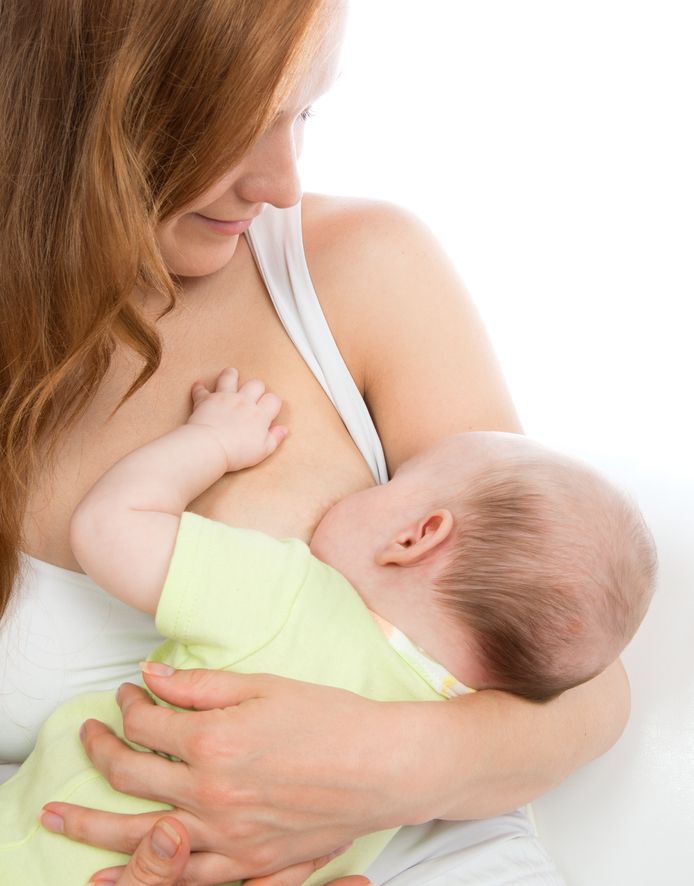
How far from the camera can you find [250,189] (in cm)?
131

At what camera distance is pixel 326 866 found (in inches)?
52.2

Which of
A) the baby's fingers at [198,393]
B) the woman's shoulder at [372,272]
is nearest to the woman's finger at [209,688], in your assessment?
the baby's fingers at [198,393]

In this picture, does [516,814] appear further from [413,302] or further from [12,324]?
[12,324]

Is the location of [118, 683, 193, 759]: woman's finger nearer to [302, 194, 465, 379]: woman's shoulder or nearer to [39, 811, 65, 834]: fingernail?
[39, 811, 65, 834]: fingernail

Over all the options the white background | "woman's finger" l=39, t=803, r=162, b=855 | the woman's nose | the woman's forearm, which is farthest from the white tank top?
the white background

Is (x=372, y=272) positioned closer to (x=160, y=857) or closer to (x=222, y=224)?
(x=222, y=224)

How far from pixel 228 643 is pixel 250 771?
0.14 meters

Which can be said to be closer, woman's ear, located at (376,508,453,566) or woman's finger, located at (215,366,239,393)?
woman's ear, located at (376,508,453,566)

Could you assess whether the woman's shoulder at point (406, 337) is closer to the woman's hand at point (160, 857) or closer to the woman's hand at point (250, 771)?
the woman's hand at point (250, 771)

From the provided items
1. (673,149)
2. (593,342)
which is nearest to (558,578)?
(593,342)

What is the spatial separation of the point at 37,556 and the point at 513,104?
1361 mm

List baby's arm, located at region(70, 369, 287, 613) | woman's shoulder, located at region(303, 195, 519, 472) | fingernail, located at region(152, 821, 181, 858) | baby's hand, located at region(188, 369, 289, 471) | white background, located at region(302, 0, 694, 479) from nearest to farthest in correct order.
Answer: fingernail, located at region(152, 821, 181, 858)
baby's arm, located at region(70, 369, 287, 613)
baby's hand, located at region(188, 369, 289, 471)
woman's shoulder, located at region(303, 195, 519, 472)
white background, located at region(302, 0, 694, 479)

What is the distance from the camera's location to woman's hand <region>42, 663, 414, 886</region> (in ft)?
3.78

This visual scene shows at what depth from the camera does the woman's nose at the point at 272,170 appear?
50.5 inches
